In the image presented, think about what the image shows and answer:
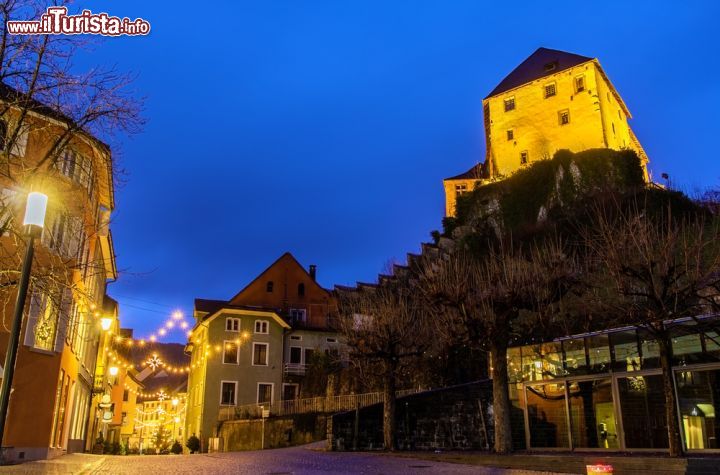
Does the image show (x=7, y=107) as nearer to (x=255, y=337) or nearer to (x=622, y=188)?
(x=255, y=337)

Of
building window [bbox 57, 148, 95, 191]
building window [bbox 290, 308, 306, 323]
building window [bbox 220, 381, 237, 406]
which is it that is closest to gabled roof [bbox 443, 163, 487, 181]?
building window [bbox 290, 308, 306, 323]

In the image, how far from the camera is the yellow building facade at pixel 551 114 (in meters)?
57.7

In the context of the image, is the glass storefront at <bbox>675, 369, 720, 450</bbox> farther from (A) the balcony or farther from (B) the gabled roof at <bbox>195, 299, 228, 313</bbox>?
(B) the gabled roof at <bbox>195, 299, 228, 313</bbox>

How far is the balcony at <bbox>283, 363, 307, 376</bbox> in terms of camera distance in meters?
47.2

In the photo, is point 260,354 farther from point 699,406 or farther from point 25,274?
point 25,274

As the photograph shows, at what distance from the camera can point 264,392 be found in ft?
151

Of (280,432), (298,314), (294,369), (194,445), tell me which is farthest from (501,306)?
(298,314)

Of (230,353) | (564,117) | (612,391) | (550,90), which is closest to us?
(612,391)

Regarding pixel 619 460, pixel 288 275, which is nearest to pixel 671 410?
pixel 619 460

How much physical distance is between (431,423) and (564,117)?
143 ft

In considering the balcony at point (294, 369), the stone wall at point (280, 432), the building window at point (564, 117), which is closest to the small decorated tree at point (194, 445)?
the stone wall at point (280, 432)

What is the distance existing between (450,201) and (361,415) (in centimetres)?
4622

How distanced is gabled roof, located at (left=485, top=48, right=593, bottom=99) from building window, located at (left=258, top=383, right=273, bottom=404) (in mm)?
39263

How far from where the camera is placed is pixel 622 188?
160 feet
